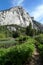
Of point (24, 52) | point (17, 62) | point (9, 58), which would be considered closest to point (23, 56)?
point (24, 52)

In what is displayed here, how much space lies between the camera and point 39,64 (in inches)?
563

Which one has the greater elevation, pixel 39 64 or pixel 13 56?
pixel 13 56

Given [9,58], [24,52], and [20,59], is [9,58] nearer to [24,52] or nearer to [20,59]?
[20,59]

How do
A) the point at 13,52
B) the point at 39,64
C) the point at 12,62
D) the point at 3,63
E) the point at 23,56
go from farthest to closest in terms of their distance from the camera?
the point at 39,64 → the point at 23,56 → the point at 13,52 → the point at 12,62 → the point at 3,63

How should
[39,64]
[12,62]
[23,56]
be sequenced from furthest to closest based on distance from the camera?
[39,64] < [23,56] < [12,62]

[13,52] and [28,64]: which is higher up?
[13,52]

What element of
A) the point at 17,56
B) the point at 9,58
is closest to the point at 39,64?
the point at 17,56

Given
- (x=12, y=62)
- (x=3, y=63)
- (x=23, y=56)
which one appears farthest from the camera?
(x=23, y=56)

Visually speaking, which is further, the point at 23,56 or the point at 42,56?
the point at 42,56

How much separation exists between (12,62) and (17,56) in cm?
84

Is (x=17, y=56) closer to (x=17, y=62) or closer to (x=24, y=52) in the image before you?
(x=17, y=62)

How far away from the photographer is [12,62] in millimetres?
11227

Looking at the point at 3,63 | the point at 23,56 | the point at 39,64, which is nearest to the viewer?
the point at 3,63

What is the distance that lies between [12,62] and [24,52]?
214 cm
